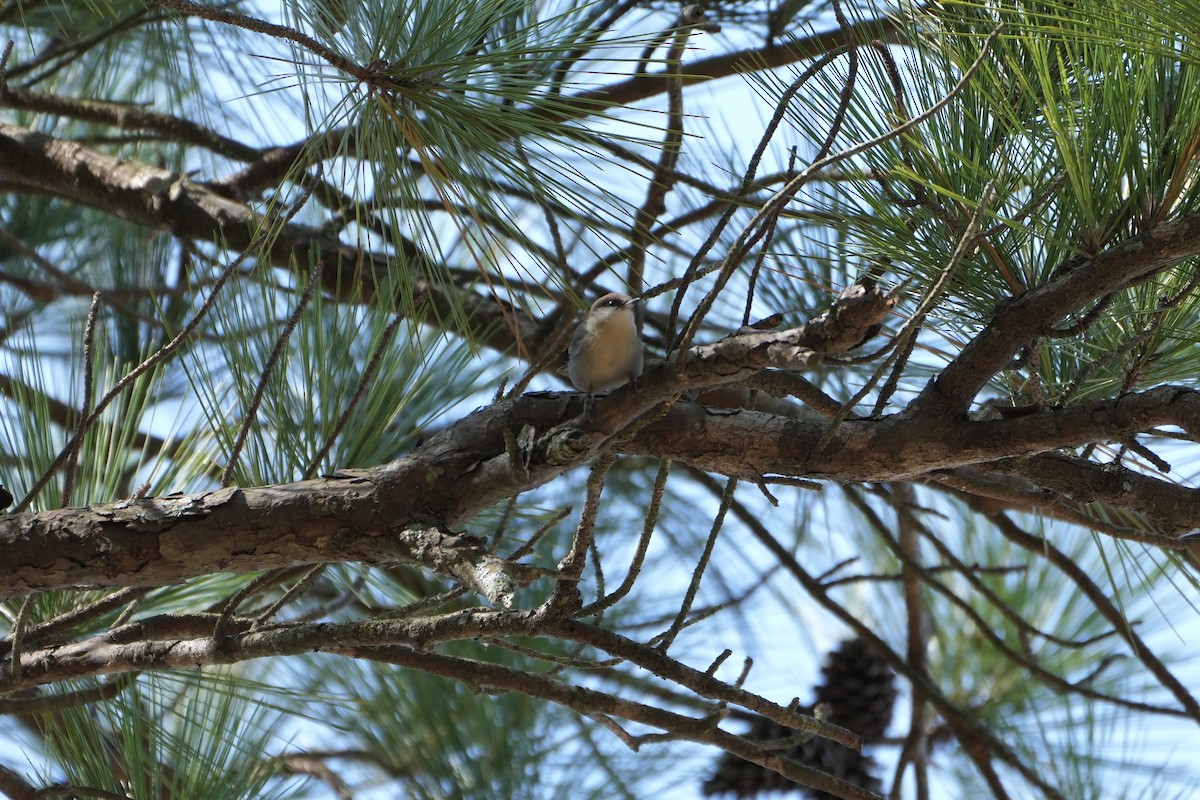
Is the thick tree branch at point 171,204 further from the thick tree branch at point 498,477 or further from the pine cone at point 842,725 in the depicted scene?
the pine cone at point 842,725

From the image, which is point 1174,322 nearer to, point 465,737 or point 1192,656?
point 465,737

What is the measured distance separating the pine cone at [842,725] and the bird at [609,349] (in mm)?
1124

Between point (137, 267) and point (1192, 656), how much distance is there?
2.59 m

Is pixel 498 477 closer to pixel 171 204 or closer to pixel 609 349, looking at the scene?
pixel 609 349

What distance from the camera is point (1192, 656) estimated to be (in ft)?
8.41

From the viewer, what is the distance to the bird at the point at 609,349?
144 cm

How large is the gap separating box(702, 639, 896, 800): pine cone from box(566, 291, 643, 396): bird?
112cm

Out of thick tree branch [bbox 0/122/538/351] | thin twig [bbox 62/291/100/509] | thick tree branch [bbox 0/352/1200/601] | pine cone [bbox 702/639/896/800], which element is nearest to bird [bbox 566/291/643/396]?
thick tree branch [bbox 0/122/538/351]

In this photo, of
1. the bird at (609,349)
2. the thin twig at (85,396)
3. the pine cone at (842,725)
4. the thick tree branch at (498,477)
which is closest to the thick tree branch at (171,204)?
the bird at (609,349)

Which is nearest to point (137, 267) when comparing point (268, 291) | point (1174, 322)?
point (268, 291)

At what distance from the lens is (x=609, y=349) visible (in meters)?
1.44

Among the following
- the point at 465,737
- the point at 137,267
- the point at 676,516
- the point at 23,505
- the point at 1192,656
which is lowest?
the point at 23,505

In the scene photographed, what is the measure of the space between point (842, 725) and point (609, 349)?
53.2 inches

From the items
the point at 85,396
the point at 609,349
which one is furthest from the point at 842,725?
the point at 85,396
